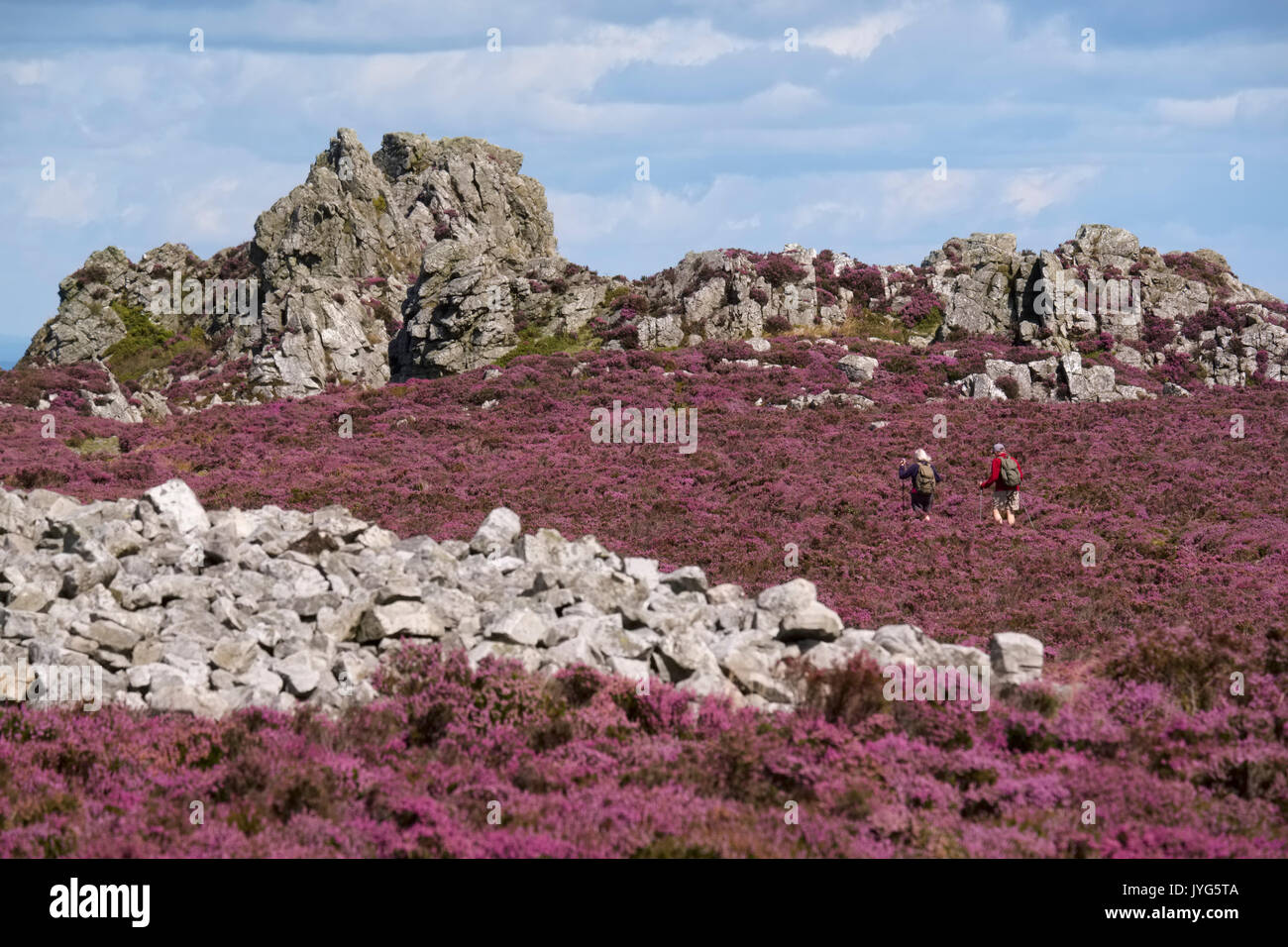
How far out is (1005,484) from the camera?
83.4 ft

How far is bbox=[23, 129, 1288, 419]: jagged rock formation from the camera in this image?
180 feet

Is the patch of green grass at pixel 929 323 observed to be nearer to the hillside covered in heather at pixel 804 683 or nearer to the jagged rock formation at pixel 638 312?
the jagged rock formation at pixel 638 312

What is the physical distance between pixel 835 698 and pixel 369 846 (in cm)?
552

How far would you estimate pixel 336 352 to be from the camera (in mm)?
63469

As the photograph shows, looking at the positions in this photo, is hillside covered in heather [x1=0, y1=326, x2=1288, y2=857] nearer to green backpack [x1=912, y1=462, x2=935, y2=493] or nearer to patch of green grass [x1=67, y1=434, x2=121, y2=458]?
patch of green grass [x1=67, y1=434, x2=121, y2=458]

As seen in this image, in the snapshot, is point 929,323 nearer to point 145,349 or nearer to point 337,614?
point 337,614

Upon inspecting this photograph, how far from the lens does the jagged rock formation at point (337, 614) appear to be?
12203 millimetres

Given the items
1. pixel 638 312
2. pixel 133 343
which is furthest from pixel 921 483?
pixel 133 343

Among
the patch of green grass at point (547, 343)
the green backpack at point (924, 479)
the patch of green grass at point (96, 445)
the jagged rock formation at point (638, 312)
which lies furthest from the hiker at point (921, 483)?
the patch of green grass at point (547, 343)

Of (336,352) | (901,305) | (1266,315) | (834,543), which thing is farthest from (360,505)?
(1266,315)

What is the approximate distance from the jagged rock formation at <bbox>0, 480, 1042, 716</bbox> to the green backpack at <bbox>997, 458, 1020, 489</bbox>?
11989 mm

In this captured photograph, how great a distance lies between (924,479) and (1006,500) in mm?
2387

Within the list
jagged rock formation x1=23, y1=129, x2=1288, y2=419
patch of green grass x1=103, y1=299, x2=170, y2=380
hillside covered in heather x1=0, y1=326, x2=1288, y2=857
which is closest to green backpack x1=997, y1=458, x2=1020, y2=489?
hillside covered in heather x1=0, y1=326, x2=1288, y2=857

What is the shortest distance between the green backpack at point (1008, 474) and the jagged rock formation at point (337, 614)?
11989 millimetres
